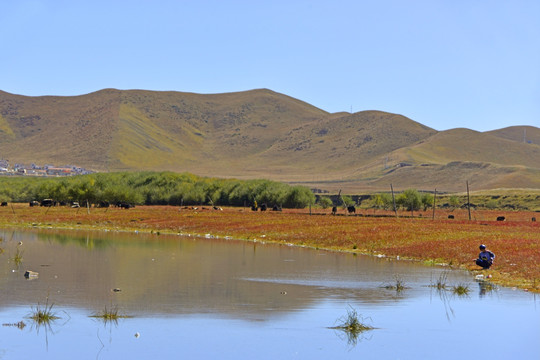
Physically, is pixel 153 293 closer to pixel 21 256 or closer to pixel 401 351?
pixel 401 351

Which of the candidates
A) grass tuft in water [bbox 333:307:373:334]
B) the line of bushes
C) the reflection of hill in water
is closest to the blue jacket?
the reflection of hill in water

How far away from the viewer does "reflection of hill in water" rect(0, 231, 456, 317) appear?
22.8 m

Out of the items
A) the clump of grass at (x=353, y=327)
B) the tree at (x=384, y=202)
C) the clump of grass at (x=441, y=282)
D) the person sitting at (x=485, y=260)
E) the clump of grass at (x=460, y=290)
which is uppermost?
the tree at (x=384, y=202)

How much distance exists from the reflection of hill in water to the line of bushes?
5207 cm

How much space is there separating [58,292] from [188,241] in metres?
23.9

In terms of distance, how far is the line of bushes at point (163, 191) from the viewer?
3834 inches

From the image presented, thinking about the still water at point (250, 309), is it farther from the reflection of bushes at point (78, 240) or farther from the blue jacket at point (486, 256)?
the reflection of bushes at point (78, 240)

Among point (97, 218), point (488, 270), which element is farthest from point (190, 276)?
point (97, 218)

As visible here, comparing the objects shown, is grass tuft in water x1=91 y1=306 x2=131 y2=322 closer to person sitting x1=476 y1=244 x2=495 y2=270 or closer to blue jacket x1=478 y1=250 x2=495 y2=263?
person sitting x1=476 y1=244 x2=495 y2=270

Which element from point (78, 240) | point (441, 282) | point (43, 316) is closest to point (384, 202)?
point (78, 240)

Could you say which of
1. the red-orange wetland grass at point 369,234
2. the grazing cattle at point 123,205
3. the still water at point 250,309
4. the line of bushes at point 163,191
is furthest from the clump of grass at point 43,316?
the line of bushes at point 163,191

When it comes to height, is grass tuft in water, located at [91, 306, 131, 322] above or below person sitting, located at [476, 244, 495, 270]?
below

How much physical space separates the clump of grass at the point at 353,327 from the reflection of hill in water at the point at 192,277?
7.26 ft

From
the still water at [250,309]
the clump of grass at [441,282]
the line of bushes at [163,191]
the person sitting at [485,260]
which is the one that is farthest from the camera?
the line of bushes at [163,191]
